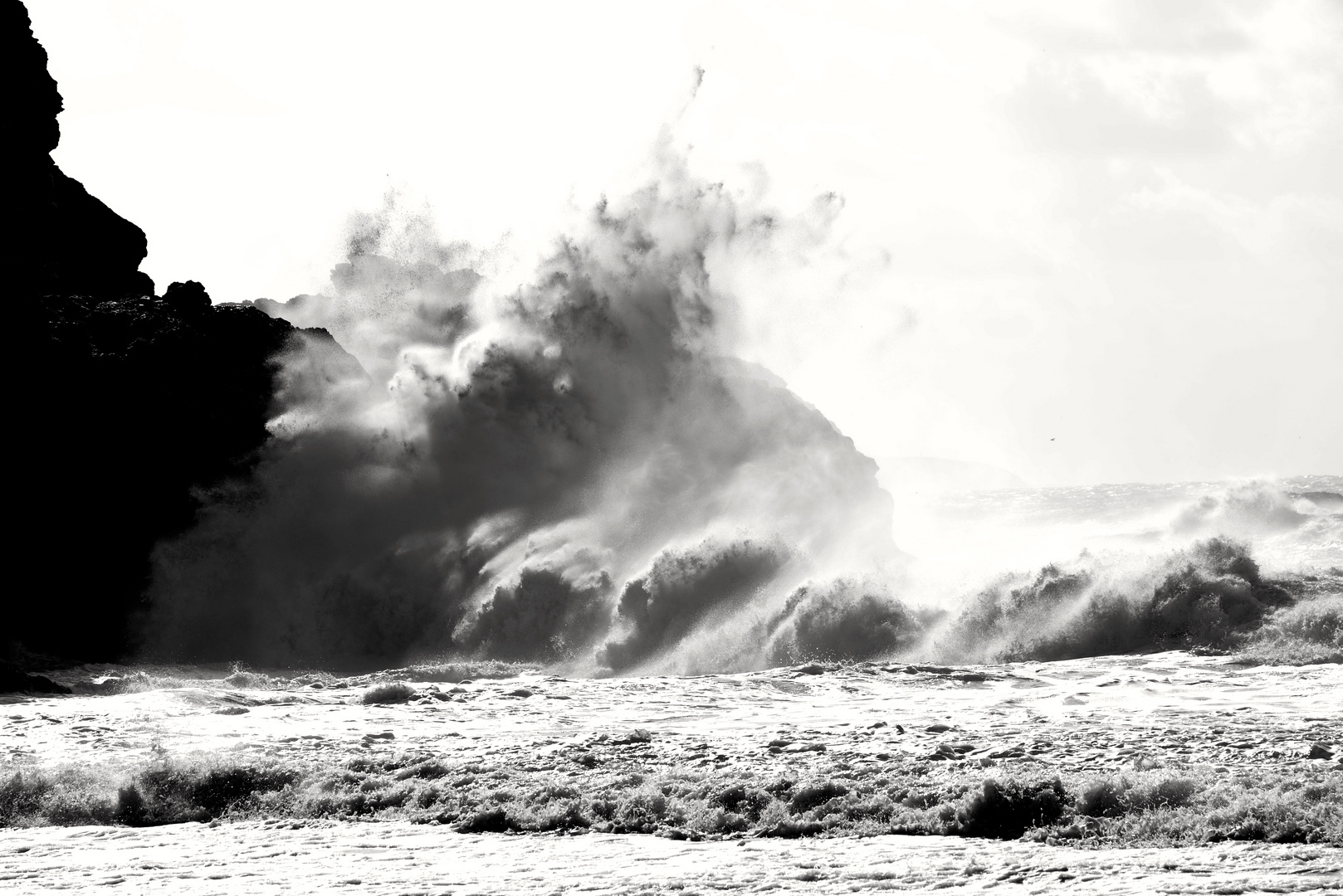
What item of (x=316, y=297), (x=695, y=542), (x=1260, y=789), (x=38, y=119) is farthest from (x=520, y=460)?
(x=1260, y=789)

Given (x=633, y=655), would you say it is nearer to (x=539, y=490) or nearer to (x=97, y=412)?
(x=539, y=490)

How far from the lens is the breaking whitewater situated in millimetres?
9539

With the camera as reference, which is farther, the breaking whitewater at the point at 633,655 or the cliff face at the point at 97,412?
the cliff face at the point at 97,412

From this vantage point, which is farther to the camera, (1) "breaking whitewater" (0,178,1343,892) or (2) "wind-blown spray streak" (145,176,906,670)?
(2) "wind-blown spray streak" (145,176,906,670)

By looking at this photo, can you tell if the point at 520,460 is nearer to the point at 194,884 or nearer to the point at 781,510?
the point at 781,510

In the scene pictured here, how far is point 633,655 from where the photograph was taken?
21.3m

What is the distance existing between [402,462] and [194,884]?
17683 millimetres

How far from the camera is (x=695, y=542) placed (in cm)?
2344

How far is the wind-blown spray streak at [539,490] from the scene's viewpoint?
22.7 meters

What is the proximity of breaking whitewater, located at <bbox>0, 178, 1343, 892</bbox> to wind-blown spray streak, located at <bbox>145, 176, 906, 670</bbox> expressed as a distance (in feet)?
0.22

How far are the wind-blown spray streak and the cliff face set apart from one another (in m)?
0.64

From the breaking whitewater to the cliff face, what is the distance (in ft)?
2.10

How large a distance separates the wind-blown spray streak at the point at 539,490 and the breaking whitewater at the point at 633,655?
7cm

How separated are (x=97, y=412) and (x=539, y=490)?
7.58 metres
